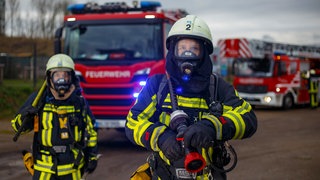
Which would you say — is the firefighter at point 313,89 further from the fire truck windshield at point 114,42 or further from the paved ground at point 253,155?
the fire truck windshield at point 114,42

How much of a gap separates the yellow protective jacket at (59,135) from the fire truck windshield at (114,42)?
14.8ft

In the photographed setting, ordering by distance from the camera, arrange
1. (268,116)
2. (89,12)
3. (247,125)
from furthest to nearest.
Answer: (268,116)
(89,12)
(247,125)

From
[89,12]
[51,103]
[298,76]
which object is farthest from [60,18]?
[51,103]

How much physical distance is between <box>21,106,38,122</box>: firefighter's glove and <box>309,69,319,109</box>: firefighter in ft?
53.9

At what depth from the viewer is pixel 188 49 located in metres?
2.82

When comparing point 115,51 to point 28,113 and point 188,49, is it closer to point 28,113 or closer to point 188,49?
point 28,113

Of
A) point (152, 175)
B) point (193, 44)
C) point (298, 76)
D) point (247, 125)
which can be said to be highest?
point (193, 44)

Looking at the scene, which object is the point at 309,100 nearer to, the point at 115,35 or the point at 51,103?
the point at 115,35

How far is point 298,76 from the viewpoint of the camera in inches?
725

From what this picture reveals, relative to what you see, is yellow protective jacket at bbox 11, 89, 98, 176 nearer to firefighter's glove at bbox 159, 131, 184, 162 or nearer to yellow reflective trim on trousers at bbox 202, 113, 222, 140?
firefighter's glove at bbox 159, 131, 184, 162

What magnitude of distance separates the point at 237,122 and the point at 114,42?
6593mm

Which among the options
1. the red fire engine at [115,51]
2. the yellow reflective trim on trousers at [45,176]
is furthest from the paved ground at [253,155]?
the yellow reflective trim on trousers at [45,176]

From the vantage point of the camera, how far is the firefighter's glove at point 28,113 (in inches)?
158

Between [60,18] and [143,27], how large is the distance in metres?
32.9
